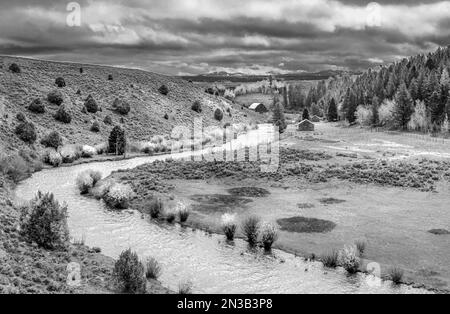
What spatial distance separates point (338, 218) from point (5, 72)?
7213 centimetres

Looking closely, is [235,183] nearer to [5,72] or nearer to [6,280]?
[6,280]

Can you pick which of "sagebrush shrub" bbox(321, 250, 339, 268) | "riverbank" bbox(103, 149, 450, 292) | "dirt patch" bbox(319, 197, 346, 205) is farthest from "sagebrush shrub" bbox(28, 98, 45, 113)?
"sagebrush shrub" bbox(321, 250, 339, 268)

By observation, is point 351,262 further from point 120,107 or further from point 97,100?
point 97,100

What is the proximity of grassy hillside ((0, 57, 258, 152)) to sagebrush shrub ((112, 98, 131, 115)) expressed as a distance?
1.08m

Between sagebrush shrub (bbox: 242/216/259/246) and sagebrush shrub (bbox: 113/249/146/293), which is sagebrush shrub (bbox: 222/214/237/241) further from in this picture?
sagebrush shrub (bbox: 113/249/146/293)

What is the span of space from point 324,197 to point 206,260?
70.9 ft

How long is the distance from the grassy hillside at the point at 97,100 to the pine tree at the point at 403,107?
1639 inches

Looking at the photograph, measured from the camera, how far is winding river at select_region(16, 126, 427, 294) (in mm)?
26000

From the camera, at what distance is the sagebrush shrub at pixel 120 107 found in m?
96.7

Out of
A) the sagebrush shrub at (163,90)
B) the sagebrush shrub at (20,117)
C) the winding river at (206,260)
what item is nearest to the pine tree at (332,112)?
the sagebrush shrub at (163,90)

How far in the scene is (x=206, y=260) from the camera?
30.1 meters

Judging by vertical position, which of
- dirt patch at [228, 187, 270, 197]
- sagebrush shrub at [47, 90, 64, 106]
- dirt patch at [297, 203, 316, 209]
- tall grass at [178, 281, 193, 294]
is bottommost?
dirt patch at [228, 187, 270, 197]

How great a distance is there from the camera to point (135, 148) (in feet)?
262
